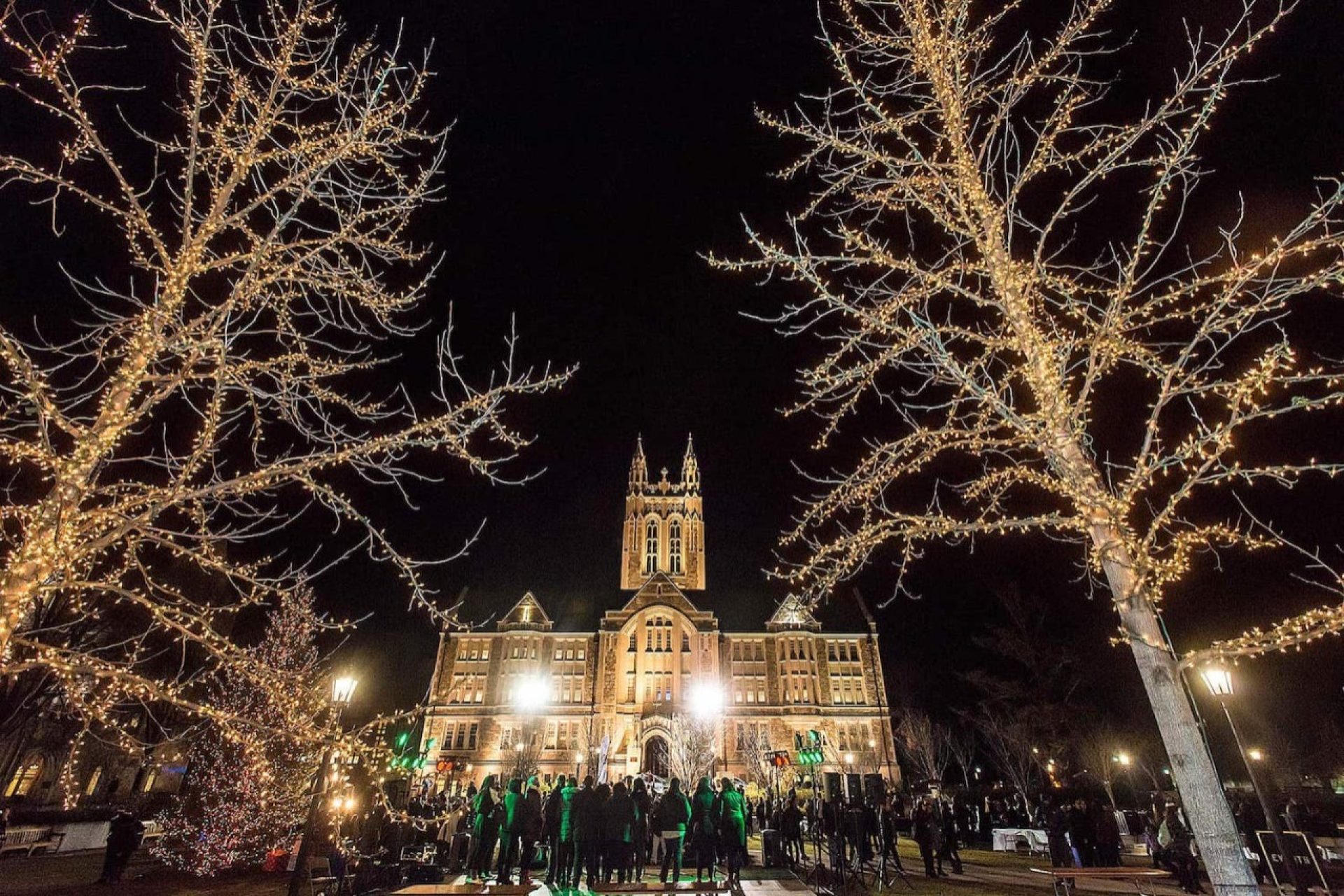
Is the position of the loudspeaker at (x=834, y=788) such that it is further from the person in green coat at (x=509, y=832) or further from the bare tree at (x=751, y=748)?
the bare tree at (x=751, y=748)

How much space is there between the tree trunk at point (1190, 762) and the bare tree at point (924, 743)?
4043 centimetres

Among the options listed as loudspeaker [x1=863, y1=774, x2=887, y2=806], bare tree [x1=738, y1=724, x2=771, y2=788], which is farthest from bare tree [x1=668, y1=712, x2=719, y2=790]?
loudspeaker [x1=863, y1=774, x2=887, y2=806]

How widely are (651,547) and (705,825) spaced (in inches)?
1995

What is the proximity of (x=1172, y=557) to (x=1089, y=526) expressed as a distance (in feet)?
2.40

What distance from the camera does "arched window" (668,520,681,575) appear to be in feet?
200

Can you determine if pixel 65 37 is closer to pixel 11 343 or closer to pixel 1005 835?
pixel 11 343

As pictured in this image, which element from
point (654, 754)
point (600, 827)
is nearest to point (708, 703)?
point (654, 754)

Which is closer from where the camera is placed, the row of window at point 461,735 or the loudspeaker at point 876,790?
the loudspeaker at point 876,790

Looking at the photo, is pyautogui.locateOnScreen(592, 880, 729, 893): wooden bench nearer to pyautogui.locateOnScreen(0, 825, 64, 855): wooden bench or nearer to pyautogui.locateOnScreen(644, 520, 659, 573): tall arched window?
pyautogui.locateOnScreen(0, 825, 64, 855): wooden bench

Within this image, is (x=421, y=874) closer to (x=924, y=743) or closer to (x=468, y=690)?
(x=924, y=743)

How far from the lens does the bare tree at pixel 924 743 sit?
137 ft

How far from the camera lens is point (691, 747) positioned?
3309cm

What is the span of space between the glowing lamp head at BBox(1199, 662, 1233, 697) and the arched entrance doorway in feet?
126

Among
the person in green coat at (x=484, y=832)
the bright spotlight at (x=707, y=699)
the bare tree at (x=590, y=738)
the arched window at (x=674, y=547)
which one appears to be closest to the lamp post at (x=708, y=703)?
the bright spotlight at (x=707, y=699)
